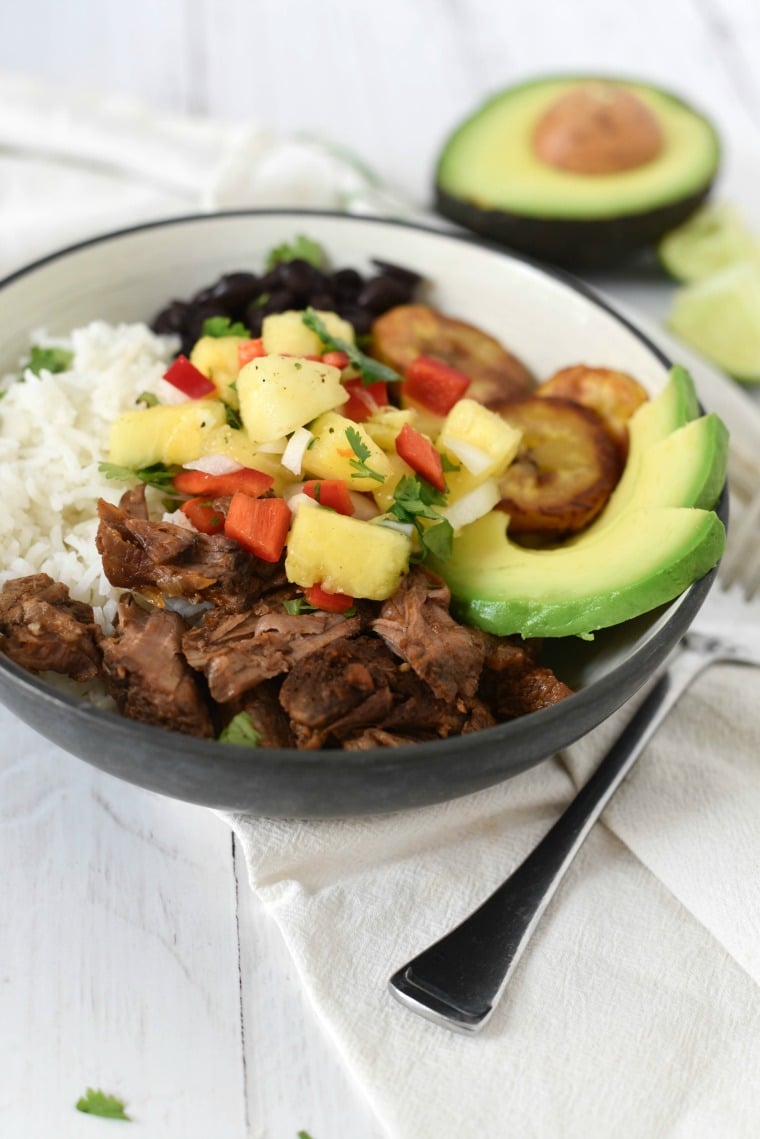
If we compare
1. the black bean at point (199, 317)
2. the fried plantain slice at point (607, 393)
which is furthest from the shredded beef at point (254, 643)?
the black bean at point (199, 317)

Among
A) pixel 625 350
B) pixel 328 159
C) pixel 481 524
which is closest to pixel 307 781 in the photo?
pixel 481 524

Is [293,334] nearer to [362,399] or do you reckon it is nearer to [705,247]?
[362,399]

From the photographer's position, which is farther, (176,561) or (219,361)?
(219,361)

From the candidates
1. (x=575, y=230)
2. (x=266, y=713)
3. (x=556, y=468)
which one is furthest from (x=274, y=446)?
(x=575, y=230)

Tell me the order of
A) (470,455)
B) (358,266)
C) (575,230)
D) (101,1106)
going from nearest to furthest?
(101,1106)
(470,455)
(358,266)
(575,230)

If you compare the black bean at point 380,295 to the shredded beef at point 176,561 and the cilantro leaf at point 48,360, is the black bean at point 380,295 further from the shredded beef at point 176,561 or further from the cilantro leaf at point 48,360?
the shredded beef at point 176,561

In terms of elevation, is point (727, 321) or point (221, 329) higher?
point (727, 321)

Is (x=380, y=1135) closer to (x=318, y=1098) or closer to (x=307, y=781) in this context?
(x=318, y=1098)
